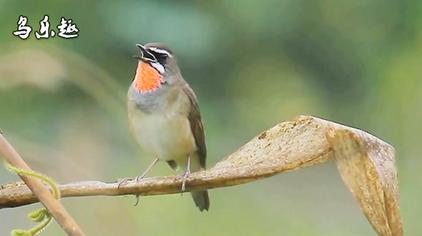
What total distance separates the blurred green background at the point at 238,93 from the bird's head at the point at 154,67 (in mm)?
91

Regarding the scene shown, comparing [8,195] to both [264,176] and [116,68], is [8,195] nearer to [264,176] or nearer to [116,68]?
[264,176]

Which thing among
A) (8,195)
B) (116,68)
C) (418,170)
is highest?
(8,195)

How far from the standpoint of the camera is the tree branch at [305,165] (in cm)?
30

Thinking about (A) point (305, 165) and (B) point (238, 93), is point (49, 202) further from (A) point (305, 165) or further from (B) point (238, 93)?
(B) point (238, 93)

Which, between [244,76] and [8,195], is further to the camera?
[244,76]

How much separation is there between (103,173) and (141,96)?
30 centimetres

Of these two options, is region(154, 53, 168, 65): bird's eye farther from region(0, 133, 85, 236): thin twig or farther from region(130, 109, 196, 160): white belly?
region(0, 133, 85, 236): thin twig

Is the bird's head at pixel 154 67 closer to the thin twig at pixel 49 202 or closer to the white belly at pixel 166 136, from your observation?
the white belly at pixel 166 136

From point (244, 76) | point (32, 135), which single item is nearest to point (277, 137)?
point (32, 135)

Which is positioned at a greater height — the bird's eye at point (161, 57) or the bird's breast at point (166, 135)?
the bird's eye at point (161, 57)

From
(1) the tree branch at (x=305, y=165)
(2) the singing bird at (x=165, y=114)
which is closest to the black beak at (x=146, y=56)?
(2) the singing bird at (x=165, y=114)

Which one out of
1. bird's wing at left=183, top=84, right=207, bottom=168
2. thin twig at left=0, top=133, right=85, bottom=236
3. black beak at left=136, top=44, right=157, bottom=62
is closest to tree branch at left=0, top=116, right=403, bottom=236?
thin twig at left=0, top=133, right=85, bottom=236

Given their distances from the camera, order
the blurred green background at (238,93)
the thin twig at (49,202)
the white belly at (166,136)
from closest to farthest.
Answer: the thin twig at (49,202) → the white belly at (166,136) → the blurred green background at (238,93)

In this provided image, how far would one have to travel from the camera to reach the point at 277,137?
34 centimetres
